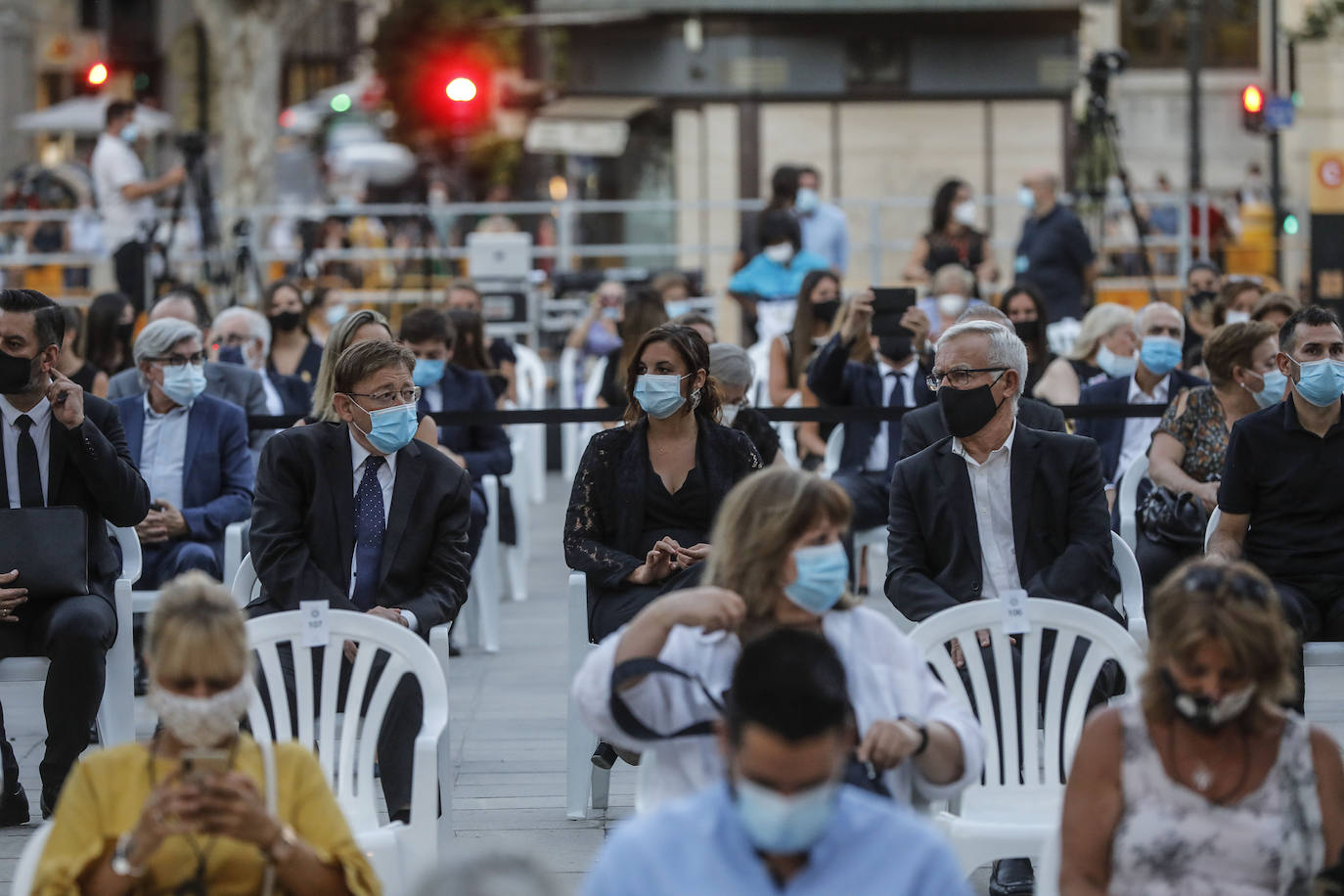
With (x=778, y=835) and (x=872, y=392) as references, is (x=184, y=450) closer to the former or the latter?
(x=872, y=392)

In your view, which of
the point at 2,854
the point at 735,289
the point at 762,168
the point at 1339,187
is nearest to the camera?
the point at 2,854

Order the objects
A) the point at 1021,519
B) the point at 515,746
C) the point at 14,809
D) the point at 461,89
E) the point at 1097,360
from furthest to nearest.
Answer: the point at 461,89 → the point at 1097,360 → the point at 515,746 → the point at 14,809 → the point at 1021,519

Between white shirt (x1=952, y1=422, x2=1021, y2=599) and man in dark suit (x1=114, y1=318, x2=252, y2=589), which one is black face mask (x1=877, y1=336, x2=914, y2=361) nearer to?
man in dark suit (x1=114, y1=318, x2=252, y2=589)

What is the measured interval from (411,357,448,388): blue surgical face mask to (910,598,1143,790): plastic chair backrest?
4189 mm

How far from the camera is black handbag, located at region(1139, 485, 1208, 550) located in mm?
6781

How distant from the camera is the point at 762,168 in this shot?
21812 mm

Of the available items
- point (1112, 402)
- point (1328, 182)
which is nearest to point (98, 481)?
point (1112, 402)

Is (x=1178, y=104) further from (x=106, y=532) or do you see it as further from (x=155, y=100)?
(x=106, y=532)

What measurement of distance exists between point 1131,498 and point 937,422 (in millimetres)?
1354

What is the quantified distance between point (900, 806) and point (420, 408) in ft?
16.2

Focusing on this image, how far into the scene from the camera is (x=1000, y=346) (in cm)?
577

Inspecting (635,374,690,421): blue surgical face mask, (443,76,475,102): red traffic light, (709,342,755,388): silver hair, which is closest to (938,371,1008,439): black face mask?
(635,374,690,421): blue surgical face mask

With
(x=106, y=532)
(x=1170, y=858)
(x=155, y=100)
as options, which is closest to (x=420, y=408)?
(x=106, y=532)

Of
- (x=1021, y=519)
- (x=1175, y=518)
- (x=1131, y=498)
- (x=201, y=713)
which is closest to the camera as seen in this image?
(x=201, y=713)
